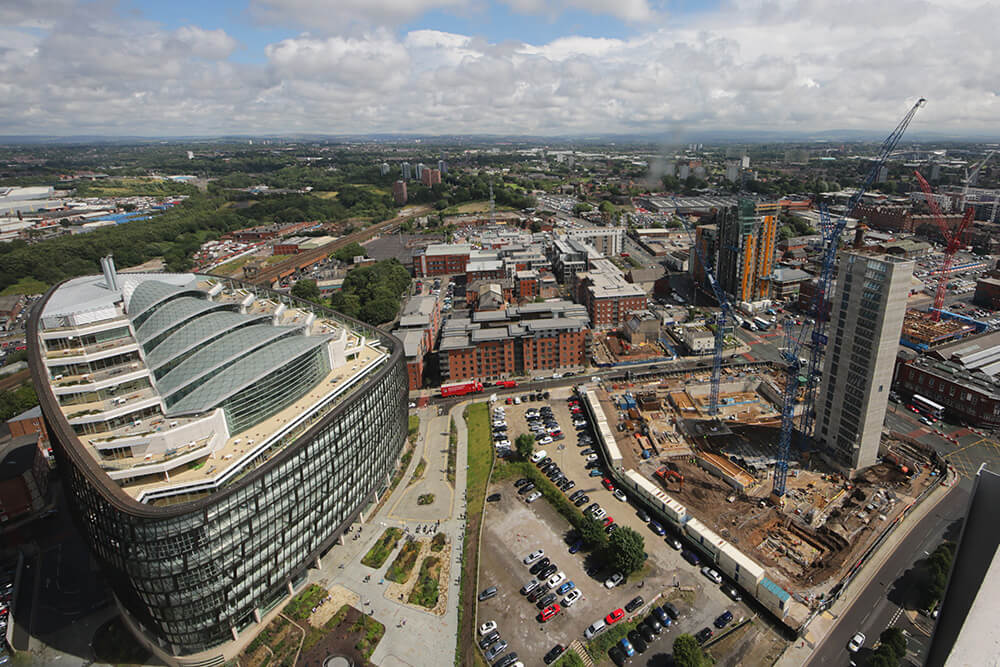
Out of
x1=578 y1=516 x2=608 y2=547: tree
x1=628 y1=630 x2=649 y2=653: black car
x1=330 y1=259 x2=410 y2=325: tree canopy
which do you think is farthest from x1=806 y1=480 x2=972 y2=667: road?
x1=330 y1=259 x2=410 y2=325: tree canopy

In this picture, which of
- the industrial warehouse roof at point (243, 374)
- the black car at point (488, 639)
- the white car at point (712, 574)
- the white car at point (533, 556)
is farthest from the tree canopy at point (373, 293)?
the white car at point (712, 574)

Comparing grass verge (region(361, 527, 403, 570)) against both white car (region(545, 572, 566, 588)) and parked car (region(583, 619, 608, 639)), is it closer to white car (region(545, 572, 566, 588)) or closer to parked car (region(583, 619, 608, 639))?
white car (region(545, 572, 566, 588))

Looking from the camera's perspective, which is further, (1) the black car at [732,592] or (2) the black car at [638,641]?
(1) the black car at [732,592]

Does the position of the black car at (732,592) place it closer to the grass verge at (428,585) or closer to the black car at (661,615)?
the black car at (661,615)

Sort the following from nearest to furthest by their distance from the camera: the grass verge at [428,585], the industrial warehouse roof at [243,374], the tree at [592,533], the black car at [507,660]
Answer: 1. the black car at [507,660]
2. the industrial warehouse roof at [243,374]
3. the grass verge at [428,585]
4. the tree at [592,533]

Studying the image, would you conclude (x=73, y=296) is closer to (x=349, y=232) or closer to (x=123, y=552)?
(x=123, y=552)

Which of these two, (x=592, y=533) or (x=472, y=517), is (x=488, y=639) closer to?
(x=592, y=533)

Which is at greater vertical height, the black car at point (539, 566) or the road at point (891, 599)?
the road at point (891, 599)

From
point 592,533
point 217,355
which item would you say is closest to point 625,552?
point 592,533
